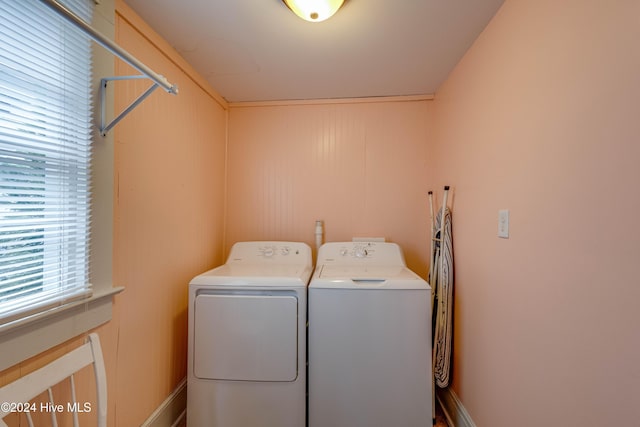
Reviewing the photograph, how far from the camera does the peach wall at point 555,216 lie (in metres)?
0.66

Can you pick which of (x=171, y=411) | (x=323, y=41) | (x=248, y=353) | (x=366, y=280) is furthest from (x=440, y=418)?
(x=323, y=41)

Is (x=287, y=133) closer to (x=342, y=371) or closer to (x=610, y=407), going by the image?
(x=342, y=371)

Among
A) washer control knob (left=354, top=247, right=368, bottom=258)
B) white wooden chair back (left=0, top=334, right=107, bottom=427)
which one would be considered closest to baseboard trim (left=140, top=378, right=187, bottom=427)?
white wooden chair back (left=0, top=334, right=107, bottom=427)

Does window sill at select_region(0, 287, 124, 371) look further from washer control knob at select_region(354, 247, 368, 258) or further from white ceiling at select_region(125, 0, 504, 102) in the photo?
washer control knob at select_region(354, 247, 368, 258)

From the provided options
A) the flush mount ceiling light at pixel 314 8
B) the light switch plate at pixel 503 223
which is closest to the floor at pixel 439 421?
the light switch plate at pixel 503 223

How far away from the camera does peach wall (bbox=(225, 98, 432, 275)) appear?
2.14 metres

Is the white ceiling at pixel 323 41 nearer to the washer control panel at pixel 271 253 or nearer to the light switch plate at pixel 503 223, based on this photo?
the light switch plate at pixel 503 223

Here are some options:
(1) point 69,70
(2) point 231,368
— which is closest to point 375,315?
(2) point 231,368

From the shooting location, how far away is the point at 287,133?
2.23 metres

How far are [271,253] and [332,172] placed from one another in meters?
0.84

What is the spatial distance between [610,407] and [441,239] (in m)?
1.04

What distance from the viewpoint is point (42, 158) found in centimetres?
89

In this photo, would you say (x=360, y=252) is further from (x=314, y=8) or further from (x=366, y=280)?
(x=314, y=8)

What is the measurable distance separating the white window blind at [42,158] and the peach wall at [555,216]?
1.72 metres
